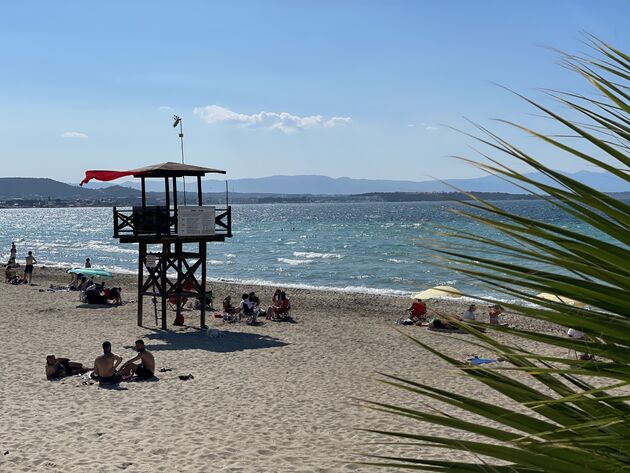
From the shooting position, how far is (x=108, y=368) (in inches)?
500

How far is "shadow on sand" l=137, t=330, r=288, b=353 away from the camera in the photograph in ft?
53.9

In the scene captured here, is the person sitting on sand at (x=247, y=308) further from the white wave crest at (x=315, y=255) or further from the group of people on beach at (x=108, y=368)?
the white wave crest at (x=315, y=255)

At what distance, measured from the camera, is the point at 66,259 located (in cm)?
6066

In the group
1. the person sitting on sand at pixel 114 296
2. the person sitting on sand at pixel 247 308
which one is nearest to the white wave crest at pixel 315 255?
the person sitting on sand at pixel 114 296

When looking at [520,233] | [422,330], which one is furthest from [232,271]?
[520,233]

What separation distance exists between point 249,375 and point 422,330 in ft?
25.4

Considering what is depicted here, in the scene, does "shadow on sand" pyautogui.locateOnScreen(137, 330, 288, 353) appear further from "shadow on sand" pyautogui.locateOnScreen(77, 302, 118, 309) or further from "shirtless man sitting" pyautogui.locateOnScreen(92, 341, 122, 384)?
"shadow on sand" pyautogui.locateOnScreen(77, 302, 118, 309)

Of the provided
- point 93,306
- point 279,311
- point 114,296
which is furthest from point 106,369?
point 114,296

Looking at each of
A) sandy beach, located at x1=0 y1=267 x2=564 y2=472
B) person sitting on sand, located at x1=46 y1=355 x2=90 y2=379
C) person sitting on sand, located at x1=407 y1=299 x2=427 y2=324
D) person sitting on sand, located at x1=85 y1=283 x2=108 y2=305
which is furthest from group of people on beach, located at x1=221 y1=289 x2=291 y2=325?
person sitting on sand, located at x1=46 y1=355 x2=90 y2=379

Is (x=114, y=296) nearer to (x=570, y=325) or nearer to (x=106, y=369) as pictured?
(x=106, y=369)

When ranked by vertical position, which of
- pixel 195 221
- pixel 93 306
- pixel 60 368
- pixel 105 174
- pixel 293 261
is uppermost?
pixel 105 174

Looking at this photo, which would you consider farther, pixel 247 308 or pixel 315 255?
pixel 315 255

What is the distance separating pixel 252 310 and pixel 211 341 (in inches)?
135

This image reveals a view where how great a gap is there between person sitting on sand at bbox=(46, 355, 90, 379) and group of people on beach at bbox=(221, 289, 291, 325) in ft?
24.7
